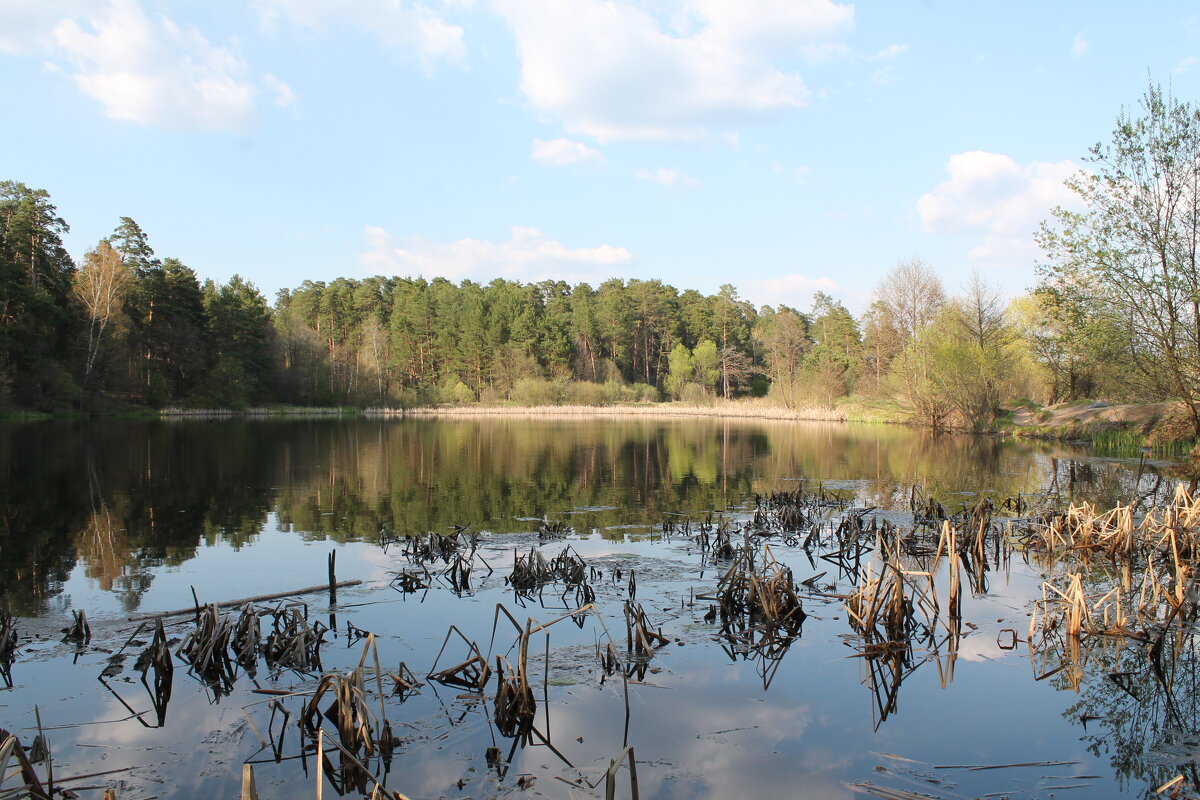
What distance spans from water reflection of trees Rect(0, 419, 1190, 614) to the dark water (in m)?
0.14

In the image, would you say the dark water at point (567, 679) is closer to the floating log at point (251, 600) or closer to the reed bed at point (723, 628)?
the reed bed at point (723, 628)

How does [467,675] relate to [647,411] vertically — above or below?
below

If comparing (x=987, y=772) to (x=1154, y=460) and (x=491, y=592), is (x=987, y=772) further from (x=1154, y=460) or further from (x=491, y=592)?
(x=1154, y=460)

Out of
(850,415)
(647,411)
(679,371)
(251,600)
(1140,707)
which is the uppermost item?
(679,371)

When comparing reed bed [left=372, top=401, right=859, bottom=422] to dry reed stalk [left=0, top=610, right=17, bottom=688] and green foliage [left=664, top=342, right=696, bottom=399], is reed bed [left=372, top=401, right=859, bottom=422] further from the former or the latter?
dry reed stalk [left=0, top=610, right=17, bottom=688]

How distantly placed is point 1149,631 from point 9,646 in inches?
411

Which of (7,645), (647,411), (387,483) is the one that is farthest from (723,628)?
(647,411)

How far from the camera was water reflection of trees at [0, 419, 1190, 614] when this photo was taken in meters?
12.9

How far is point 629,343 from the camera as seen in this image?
103 m

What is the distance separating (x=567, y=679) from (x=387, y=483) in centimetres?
1563

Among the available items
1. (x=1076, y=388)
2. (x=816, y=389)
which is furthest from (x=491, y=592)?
(x=816, y=389)

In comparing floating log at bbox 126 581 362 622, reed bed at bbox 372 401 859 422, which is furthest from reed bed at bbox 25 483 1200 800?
reed bed at bbox 372 401 859 422

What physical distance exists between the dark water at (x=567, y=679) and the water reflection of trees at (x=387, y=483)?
14cm

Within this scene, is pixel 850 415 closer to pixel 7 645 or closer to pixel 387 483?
pixel 387 483
